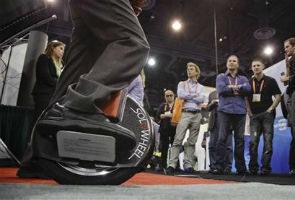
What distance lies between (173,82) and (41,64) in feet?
38.9

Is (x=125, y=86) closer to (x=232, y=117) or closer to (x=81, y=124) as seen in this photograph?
(x=81, y=124)

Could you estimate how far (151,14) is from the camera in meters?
7.85

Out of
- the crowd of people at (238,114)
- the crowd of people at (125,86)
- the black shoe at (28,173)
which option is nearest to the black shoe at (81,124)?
the crowd of people at (125,86)

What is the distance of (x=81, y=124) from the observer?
801 mm

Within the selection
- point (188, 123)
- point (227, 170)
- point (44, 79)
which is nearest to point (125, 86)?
point (44, 79)

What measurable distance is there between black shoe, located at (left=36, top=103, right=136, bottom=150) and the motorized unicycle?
0.6 inches

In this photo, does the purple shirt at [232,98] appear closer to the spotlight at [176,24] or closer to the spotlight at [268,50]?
the spotlight at [176,24]

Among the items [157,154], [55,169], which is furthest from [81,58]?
[157,154]

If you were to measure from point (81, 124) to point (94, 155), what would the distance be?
0.11 metres

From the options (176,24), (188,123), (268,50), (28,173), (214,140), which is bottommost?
(28,173)

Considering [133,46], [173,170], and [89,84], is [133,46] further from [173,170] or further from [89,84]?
[173,170]

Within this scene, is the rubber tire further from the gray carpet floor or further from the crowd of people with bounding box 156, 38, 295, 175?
the crowd of people with bounding box 156, 38, 295, 175

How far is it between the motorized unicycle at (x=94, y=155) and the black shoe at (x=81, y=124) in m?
0.02

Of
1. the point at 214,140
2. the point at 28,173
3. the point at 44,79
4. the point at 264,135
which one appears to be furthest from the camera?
the point at 214,140
